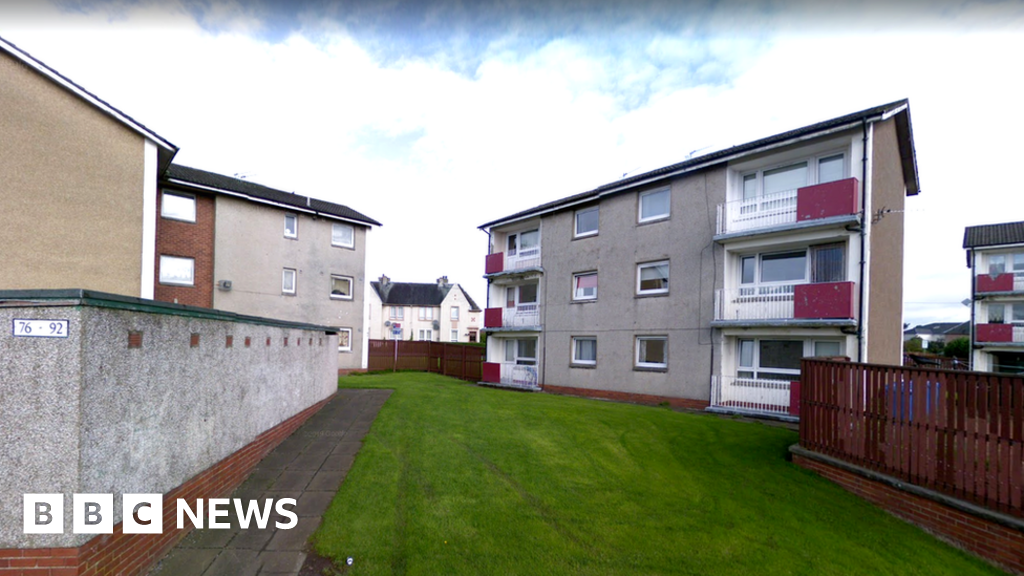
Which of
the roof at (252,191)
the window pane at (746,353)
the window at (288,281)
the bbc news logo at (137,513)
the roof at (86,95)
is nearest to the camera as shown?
the bbc news logo at (137,513)

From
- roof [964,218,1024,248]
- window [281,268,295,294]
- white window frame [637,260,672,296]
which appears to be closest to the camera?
white window frame [637,260,672,296]

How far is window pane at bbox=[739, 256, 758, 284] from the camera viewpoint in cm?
1441

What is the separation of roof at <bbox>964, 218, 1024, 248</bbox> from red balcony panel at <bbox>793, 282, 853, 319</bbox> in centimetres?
A: 2579

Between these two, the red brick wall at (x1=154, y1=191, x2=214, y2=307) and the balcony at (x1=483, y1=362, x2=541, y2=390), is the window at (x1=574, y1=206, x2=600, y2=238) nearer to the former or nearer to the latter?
the balcony at (x1=483, y1=362, x2=541, y2=390)

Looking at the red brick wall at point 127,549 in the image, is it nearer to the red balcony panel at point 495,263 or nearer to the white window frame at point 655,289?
the white window frame at point 655,289

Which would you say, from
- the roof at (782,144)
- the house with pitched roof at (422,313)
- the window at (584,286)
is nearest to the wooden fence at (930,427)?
the roof at (782,144)

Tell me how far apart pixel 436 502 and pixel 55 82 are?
12849 mm

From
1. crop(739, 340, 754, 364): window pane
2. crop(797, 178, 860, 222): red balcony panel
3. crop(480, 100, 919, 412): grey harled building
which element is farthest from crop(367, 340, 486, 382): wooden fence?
crop(797, 178, 860, 222): red balcony panel

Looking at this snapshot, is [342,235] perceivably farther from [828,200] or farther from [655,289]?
[828,200]

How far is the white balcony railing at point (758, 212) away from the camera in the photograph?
1329 cm

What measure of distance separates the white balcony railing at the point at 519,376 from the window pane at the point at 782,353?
9025 mm

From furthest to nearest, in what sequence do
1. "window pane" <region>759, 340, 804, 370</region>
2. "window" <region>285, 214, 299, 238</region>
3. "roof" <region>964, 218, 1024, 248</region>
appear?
"roof" <region>964, 218, 1024, 248</region> → "window" <region>285, 214, 299, 238</region> → "window pane" <region>759, 340, 804, 370</region>

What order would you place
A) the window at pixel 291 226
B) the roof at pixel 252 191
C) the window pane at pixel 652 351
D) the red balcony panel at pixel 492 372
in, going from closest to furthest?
the window pane at pixel 652 351
the roof at pixel 252 191
the window at pixel 291 226
the red balcony panel at pixel 492 372

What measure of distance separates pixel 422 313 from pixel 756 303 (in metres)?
47.2
